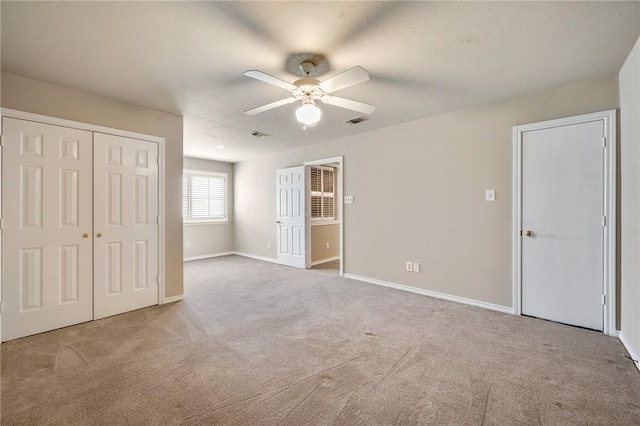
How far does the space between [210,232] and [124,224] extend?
3903mm

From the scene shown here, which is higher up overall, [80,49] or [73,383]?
[80,49]

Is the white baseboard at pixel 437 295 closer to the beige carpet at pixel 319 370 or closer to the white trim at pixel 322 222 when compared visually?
the beige carpet at pixel 319 370

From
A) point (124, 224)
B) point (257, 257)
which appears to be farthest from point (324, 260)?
point (124, 224)

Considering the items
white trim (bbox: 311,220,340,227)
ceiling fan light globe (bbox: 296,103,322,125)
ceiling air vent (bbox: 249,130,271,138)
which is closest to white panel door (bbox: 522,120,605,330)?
ceiling fan light globe (bbox: 296,103,322,125)

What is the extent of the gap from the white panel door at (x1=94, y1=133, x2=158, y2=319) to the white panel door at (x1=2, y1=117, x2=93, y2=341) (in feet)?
0.31

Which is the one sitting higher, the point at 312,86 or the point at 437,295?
the point at 312,86

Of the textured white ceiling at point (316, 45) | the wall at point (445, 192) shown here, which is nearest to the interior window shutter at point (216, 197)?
the wall at point (445, 192)

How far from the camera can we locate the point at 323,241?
21.4 ft

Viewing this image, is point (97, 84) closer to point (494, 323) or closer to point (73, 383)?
point (73, 383)

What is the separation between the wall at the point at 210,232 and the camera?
681cm

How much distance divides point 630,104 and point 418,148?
2.05 m

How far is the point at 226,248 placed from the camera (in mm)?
7559

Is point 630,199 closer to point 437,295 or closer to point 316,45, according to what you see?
point 437,295

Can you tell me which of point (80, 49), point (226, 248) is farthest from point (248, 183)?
point (80, 49)
